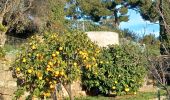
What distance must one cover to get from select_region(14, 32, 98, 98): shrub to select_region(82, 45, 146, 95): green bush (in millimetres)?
5578

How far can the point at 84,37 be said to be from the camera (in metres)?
11.2

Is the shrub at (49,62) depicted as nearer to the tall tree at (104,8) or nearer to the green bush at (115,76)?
the green bush at (115,76)

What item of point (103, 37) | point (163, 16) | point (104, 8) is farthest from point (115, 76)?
point (104, 8)

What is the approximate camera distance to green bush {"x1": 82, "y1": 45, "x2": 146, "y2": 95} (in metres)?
16.8

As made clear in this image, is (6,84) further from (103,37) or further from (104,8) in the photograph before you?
(104,8)

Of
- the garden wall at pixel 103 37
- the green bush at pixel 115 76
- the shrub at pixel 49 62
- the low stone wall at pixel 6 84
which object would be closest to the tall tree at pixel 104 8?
the garden wall at pixel 103 37

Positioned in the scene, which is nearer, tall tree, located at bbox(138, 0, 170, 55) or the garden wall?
tall tree, located at bbox(138, 0, 170, 55)

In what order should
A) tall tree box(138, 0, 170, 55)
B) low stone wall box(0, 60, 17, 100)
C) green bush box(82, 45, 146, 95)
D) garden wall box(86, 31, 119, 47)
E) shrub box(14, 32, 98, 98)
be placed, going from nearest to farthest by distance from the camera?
tall tree box(138, 0, 170, 55) → shrub box(14, 32, 98, 98) → low stone wall box(0, 60, 17, 100) → green bush box(82, 45, 146, 95) → garden wall box(86, 31, 119, 47)

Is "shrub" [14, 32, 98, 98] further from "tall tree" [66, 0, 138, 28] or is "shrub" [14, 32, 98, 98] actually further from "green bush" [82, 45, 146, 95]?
"tall tree" [66, 0, 138, 28]

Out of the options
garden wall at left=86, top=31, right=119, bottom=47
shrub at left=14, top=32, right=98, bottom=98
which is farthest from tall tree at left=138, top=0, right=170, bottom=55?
garden wall at left=86, top=31, right=119, bottom=47

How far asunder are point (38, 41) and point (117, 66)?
672cm

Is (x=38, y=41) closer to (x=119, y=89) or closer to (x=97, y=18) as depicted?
(x=119, y=89)

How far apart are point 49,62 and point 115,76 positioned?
23.0ft

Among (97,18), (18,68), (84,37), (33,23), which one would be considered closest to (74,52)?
(84,37)
